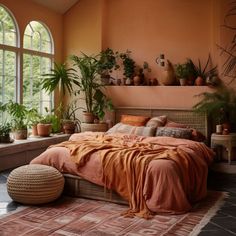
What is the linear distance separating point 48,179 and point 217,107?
337 centimetres

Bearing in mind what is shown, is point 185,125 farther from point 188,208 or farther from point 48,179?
point 48,179

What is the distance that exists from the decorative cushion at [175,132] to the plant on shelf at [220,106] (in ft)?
2.14

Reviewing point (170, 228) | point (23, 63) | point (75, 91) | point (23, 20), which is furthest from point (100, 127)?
point (170, 228)

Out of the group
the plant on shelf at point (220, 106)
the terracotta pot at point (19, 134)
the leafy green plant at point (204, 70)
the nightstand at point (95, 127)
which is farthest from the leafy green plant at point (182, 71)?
the terracotta pot at point (19, 134)

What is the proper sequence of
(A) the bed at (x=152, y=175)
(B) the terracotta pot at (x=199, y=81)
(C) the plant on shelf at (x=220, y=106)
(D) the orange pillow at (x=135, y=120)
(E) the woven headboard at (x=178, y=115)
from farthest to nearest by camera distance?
(B) the terracotta pot at (x=199, y=81), (E) the woven headboard at (x=178, y=115), (D) the orange pillow at (x=135, y=120), (C) the plant on shelf at (x=220, y=106), (A) the bed at (x=152, y=175)

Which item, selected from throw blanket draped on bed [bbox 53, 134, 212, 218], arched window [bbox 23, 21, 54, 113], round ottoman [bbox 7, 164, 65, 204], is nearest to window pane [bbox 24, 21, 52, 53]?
arched window [bbox 23, 21, 54, 113]

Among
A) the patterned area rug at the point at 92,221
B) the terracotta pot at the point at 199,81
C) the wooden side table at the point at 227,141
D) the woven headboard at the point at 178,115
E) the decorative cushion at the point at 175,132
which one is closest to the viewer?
the patterned area rug at the point at 92,221

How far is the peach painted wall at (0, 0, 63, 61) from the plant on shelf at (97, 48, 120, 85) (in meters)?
1.07

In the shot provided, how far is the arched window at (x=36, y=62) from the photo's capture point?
23.4ft

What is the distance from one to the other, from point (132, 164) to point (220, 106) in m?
2.69

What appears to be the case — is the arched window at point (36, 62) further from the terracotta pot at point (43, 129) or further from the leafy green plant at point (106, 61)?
the leafy green plant at point (106, 61)

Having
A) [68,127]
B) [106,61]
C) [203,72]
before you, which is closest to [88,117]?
[68,127]

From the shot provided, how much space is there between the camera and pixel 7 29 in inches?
259

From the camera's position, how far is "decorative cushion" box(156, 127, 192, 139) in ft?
18.8
